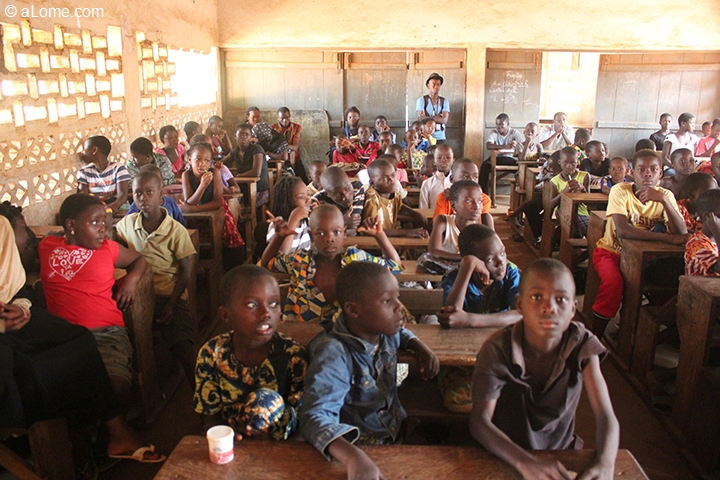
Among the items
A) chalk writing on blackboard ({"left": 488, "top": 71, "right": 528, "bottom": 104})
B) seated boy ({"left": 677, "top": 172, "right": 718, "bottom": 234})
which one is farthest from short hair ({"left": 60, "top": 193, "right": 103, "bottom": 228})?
chalk writing on blackboard ({"left": 488, "top": 71, "right": 528, "bottom": 104})

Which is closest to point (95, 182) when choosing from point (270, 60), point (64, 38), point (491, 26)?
point (64, 38)

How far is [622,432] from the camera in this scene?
111 inches

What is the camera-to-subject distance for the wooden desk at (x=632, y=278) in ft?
10.4

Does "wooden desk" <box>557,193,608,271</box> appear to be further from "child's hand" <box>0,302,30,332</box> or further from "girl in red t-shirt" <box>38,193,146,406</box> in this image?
"child's hand" <box>0,302,30,332</box>

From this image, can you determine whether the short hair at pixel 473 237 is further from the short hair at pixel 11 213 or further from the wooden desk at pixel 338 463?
the short hair at pixel 11 213

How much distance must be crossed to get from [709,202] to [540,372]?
1832 millimetres

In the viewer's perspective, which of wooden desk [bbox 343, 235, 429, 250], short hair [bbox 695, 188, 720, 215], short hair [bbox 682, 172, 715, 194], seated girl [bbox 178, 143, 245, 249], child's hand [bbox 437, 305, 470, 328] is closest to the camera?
child's hand [bbox 437, 305, 470, 328]

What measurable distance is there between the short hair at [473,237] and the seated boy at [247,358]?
0.91m

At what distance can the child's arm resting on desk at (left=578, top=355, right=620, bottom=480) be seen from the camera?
1.46 metres

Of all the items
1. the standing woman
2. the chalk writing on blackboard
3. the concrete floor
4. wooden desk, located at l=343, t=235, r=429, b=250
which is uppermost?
the chalk writing on blackboard

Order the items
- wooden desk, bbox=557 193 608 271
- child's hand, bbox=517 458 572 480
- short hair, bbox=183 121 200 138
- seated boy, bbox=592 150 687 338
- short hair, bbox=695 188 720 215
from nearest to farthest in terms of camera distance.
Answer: child's hand, bbox=517 458 572 480
short hair, bbox=695 188 720 215
seated boy, bbox=592 150 687 338
wooden desk, bbox=557 193 608 271
short hair, bbox=183 121 200 138

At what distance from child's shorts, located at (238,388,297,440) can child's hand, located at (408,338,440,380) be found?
47 cm

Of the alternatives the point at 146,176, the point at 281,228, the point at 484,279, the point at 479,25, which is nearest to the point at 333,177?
the point at 281,228

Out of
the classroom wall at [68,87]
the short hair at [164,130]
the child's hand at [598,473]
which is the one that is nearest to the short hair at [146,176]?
the classroom wall at [68,87]
